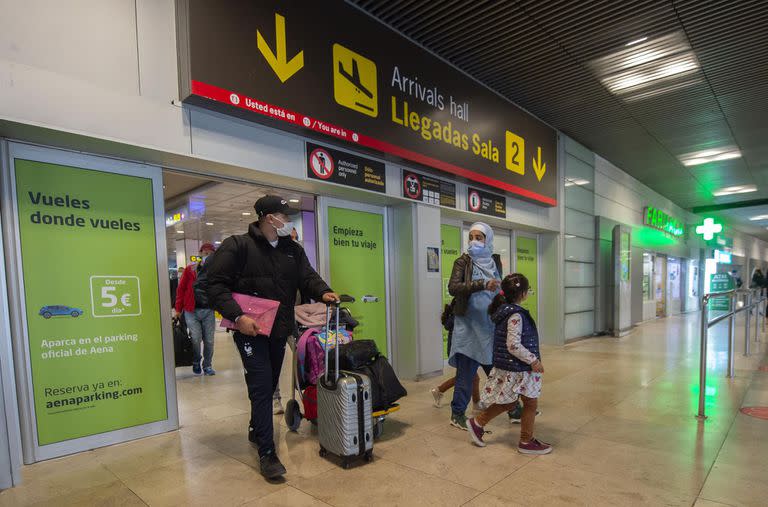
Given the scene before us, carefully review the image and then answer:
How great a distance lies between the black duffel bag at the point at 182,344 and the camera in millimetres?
5297

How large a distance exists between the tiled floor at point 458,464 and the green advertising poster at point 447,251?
195cm

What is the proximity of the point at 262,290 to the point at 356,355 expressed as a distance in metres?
0.87

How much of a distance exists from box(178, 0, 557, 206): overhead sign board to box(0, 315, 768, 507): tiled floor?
8.42ft

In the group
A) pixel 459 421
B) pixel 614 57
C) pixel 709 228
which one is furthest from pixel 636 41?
pixel 709 228

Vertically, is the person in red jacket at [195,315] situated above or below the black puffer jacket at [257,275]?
below

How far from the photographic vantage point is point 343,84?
165 inches

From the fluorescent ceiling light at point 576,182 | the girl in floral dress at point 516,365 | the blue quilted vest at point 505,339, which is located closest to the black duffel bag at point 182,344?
the girl in floral dress at point 516,365

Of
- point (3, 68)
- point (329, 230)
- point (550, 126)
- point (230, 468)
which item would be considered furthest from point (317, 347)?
point (550, 126)

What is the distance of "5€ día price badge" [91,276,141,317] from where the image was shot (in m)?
3.10

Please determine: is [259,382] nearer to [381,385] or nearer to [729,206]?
[381,385]

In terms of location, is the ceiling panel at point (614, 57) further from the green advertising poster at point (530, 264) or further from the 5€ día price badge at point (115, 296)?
the 5€ día price badge at point (115, 296)

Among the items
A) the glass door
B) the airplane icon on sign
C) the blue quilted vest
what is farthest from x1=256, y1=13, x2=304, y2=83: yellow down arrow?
the glass door

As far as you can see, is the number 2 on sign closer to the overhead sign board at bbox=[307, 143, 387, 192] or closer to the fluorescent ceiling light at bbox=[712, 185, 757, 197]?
the overhead sign board at bbox=[307, 143, 387, 192]

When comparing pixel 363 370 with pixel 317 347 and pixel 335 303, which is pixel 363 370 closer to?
pixel 317 347
